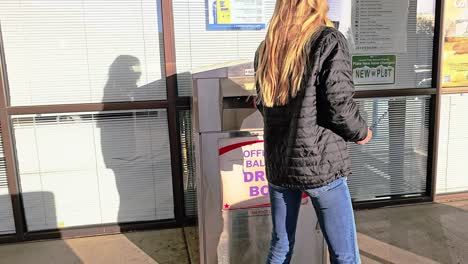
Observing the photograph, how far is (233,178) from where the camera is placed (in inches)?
104

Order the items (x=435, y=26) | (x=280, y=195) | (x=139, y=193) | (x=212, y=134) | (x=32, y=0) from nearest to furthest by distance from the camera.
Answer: (x=280, y=195) < (x=212, y=134) < (x=32, y=0) < (x=139, y=193) < (x=435, y=26)

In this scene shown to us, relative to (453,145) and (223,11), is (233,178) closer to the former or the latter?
(223,11)

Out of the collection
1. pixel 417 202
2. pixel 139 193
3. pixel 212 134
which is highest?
pixel 212 134

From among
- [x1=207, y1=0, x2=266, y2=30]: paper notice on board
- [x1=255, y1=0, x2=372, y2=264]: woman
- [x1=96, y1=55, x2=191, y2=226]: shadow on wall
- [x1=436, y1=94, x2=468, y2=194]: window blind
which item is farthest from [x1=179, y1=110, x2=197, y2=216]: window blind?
[x1=436, y1=94, x2=468, y2=194]: window blind

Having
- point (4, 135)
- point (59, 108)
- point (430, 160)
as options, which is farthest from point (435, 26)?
point (4, 135)

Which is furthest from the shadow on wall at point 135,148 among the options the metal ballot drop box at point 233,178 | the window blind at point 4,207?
the metal ballot drop box at point 233,178

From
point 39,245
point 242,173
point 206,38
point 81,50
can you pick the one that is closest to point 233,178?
point 242,173

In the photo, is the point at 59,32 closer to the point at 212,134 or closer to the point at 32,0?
the point at 32,0

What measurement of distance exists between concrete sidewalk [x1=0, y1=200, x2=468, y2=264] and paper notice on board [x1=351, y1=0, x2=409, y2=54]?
152cm

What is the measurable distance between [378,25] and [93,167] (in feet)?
8.94

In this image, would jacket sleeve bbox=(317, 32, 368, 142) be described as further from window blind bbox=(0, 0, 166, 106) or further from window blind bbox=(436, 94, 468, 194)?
window blind bbox=(436, 94, 468, 194)

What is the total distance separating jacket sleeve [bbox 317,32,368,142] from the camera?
183cm

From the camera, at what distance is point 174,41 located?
353cm

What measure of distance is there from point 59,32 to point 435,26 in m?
3.22
